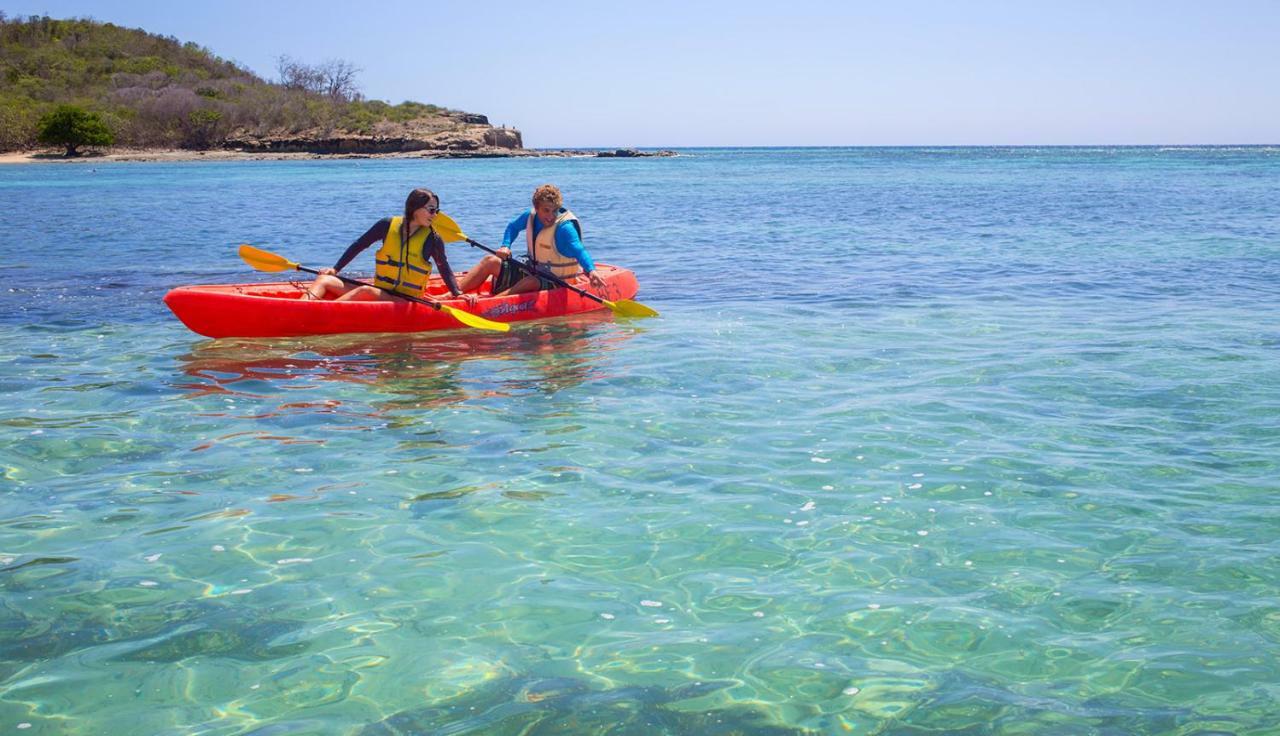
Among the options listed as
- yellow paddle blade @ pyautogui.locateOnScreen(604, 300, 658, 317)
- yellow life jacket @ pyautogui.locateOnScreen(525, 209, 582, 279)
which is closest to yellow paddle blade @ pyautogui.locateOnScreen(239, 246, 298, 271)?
yellow life jacket @ pyautogui.locateOnScreen(525, 209, 582, 279)

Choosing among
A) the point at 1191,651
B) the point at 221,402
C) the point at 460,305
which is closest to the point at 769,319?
the point at 460,305

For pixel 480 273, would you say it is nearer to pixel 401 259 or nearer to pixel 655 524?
pixel 401 259

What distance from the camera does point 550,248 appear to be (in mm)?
11086

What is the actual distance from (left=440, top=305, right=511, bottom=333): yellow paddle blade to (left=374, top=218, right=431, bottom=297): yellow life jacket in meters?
0.38

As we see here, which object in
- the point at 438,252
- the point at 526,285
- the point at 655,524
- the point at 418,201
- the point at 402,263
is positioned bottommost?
the point at 655,524

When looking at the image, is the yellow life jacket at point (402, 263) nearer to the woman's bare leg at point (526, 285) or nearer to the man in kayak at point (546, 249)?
the man in kayak at point (546, 249)

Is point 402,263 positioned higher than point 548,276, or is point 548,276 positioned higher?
point 402,263

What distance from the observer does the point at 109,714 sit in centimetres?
349

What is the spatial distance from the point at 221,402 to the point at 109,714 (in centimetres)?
449

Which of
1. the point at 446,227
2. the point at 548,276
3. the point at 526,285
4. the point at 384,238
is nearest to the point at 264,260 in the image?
the point at 384,238

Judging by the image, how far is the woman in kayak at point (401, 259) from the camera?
960 cm

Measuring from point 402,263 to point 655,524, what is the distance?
18.1 feet

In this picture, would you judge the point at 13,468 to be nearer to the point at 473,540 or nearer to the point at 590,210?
the point at 473,540

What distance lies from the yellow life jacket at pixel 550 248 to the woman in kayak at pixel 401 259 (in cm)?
116
